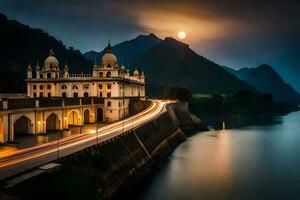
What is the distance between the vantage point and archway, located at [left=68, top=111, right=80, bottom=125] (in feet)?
240

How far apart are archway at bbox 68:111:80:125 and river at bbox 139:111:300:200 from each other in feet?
77.5

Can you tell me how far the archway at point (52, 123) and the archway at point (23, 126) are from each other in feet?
23.8

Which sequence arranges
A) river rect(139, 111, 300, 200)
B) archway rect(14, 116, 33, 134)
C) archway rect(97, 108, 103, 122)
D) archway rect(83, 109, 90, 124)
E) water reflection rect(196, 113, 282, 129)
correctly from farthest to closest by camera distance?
water reflection rect(196, 113, 282, 129) → archway rect(97, 108, 103, 122) → archway rect(83, 109, 90, 124) → archway rect(14, 116, 33, 134) → river rect(139, 111, 300, 200)

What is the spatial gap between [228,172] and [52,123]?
36394 mm

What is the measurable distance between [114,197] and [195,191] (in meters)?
12.7

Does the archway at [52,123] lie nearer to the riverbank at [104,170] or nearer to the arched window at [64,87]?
the riverbank at [104,170]

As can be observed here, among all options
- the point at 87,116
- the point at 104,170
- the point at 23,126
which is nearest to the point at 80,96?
the point at 87,116

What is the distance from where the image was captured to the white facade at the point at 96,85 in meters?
84.9

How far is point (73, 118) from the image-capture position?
7338cm

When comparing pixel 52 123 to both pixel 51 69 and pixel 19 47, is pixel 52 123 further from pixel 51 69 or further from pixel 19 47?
pixel 19 47

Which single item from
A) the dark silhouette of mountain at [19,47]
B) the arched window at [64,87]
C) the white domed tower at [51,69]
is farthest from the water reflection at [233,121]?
the dark silhouette of mountain at [19,47]

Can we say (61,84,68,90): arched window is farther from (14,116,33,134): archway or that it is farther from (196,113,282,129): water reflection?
(196,113,282,129): water reflection

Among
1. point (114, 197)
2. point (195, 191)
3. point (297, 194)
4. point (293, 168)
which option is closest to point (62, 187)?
point (114, 197)

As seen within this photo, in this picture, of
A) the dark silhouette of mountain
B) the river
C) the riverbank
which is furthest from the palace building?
the dark silhouette of mountain
